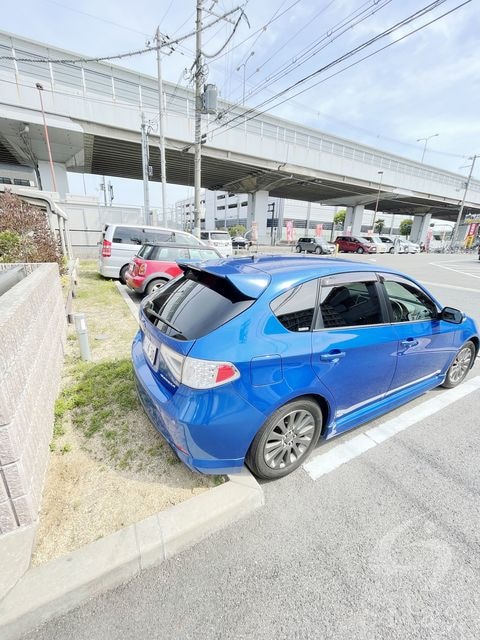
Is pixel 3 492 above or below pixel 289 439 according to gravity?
above

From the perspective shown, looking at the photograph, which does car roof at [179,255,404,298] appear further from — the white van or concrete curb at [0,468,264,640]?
the white van

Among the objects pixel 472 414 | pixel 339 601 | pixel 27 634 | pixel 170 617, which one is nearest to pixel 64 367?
pixel 27 634

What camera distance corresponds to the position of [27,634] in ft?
4.56

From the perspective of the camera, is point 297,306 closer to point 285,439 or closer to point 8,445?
point 285,439

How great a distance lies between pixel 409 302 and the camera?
3.17m

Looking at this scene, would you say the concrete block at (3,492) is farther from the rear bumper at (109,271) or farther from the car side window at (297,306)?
the rear bumper at (109,271)

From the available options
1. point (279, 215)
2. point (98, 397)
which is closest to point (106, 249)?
point (98, 397)

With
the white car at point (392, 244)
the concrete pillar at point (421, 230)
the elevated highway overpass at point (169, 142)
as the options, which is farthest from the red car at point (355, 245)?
the concrete pillar at point (421, 230)

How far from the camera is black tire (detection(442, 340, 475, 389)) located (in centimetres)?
366

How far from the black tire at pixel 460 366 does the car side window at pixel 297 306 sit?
98.0 inches

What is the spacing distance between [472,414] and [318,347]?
95.9 inches

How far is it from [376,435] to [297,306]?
165 centimetres

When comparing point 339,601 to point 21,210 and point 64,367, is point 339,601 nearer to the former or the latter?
point 64,367

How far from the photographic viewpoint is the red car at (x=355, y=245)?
3008 centimetres
